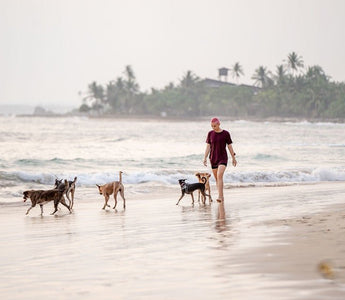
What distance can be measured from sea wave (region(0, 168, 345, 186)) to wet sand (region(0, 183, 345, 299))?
370 inches

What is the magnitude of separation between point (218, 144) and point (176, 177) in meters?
10.3

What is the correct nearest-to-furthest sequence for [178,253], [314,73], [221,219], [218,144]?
[178,253] < [221,219] < [218,144] < [314,73]

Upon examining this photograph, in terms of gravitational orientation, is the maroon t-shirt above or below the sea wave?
above

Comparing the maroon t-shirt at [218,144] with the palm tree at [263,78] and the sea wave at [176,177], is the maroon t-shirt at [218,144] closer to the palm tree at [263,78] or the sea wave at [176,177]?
the sea wave at [176,177]

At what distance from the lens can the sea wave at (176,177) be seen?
2281 cm

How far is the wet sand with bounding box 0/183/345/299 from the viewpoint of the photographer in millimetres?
6051

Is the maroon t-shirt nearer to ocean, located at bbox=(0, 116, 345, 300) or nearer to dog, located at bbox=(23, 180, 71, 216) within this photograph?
ocean, located at bbox=(0, 116, 345, 300)

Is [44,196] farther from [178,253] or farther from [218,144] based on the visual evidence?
[178,253]

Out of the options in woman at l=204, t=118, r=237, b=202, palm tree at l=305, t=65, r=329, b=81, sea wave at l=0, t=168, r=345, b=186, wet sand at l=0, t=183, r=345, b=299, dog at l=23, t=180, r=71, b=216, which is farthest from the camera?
palm tree at l=305, t=65, r=329, b=81

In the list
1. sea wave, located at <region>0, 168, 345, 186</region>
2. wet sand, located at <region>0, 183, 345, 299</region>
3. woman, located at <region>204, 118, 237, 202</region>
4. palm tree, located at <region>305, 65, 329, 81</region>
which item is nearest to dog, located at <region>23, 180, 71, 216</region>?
wet sand, located at <region>0, 183, 345, 299</region>

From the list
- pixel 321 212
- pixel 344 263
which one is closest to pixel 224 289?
pixel 344 263

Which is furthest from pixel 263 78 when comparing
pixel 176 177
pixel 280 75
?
pixel 176 177

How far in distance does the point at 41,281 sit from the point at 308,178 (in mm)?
18642

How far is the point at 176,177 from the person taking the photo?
23641 mm
